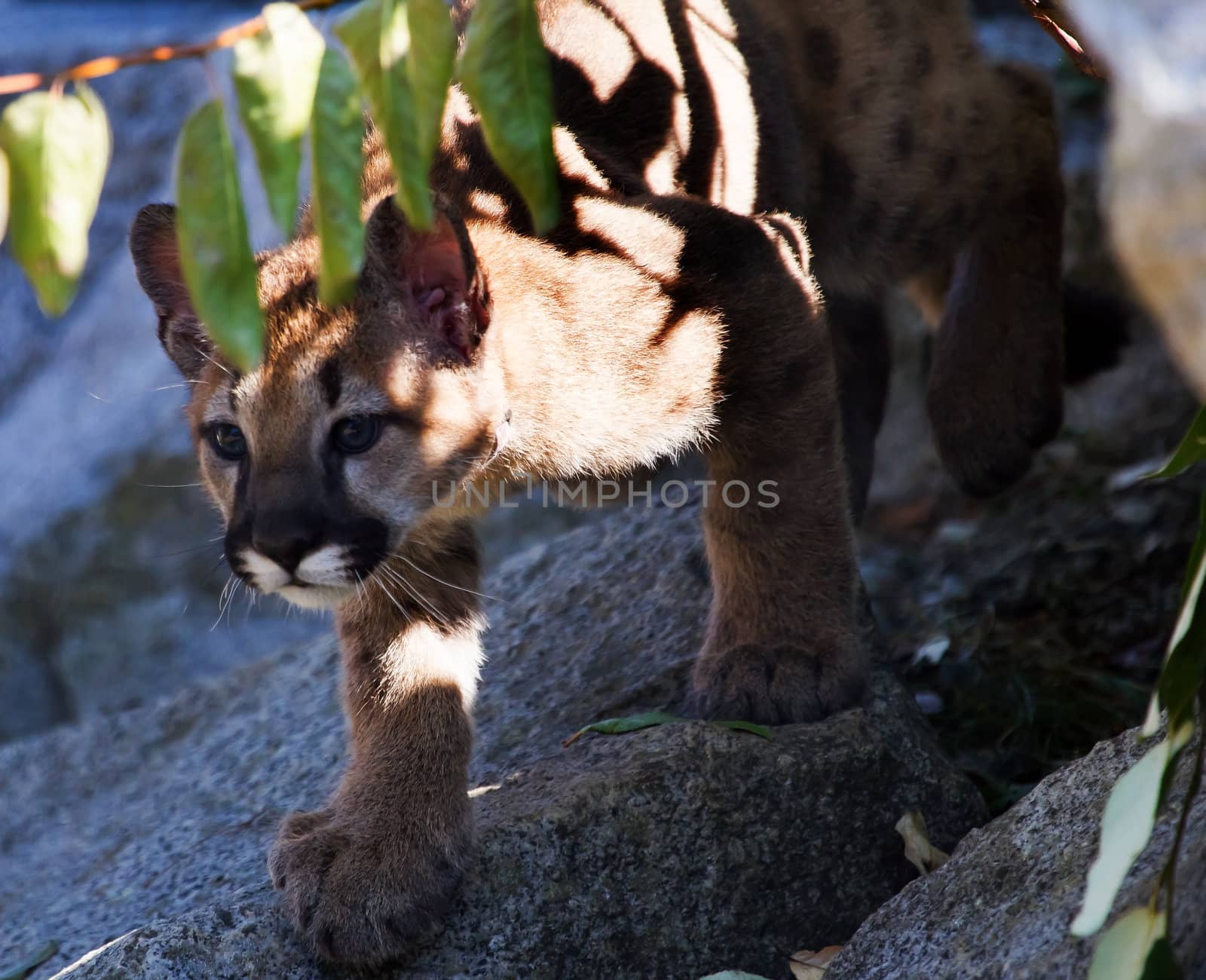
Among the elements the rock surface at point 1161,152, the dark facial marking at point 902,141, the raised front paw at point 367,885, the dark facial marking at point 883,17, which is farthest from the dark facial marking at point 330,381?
the dark facial marking at point 883,17

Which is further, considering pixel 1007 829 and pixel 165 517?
pixel 165 517

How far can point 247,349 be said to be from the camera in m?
1.30

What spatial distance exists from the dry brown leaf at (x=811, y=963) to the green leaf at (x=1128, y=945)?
80 cm

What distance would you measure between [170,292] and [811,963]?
1709mm

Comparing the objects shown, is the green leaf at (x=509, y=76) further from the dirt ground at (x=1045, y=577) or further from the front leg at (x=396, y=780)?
the dirt ground at (x=1045, y=577)

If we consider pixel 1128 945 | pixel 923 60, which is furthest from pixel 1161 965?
pixel 923 60

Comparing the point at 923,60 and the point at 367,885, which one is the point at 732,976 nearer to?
the point at 367,885

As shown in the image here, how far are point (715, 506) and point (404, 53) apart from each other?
164 cm

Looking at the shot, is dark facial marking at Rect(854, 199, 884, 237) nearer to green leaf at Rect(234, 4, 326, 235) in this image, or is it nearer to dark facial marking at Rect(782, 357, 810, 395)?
dark facial marking at Rect(782, 357, 810, 395)

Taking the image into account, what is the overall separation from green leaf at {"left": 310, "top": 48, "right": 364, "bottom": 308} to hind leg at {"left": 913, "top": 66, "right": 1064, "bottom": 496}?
105 inches

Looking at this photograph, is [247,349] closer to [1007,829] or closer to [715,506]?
[1007,829]

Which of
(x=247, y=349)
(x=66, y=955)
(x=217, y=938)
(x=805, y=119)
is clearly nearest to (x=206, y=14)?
(x=805, y=119)

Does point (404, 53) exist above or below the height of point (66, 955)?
above

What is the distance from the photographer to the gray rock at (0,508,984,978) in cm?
228
